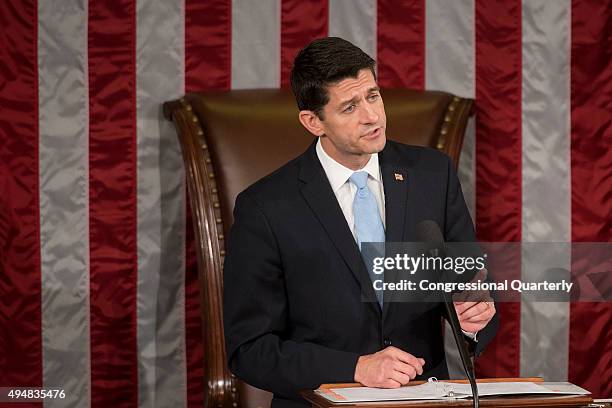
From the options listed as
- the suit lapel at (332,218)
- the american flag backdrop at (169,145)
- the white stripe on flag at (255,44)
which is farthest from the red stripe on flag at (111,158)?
the suit lapel at (332,218)

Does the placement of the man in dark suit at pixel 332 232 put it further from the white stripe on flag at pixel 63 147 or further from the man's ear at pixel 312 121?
the white stripe on flag at pixel 63 147

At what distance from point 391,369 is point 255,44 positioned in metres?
1.51

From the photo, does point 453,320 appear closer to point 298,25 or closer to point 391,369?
point 391,369

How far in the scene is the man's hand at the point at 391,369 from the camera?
1864 millimetres

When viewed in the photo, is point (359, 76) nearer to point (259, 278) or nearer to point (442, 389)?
point (259, 278)

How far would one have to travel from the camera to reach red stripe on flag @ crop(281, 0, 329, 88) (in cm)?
312

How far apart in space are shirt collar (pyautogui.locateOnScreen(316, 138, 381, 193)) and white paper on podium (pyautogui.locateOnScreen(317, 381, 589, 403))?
2.07 feet

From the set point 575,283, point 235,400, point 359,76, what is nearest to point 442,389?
point 359,76

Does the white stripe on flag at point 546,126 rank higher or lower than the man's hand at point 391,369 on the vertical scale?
higher

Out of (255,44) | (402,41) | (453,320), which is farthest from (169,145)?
(453,320)

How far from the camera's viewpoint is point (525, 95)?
315 centimetres

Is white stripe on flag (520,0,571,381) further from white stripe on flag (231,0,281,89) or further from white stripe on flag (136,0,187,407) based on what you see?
white stripe on flag (136,0,187,407)

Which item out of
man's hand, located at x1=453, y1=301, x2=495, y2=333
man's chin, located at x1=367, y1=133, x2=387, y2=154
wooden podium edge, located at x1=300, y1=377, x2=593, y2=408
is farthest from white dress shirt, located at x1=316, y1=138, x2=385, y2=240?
wooden podium edge, located at x1=300, y1=377, x2=593, y2=408

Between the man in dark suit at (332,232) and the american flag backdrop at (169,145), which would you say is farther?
the american flag backdrop at (169,145)
